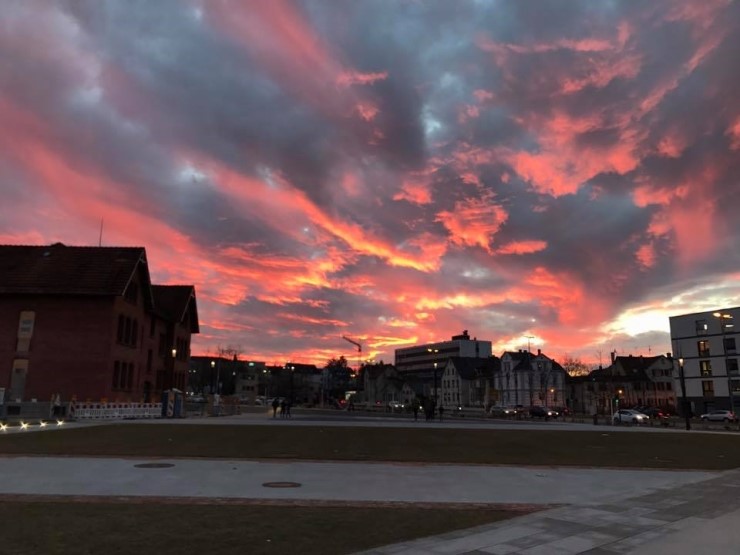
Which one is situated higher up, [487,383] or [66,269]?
[66,269]

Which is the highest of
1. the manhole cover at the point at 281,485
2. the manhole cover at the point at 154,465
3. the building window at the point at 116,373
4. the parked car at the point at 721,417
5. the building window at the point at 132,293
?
the building window at the point at 132,293

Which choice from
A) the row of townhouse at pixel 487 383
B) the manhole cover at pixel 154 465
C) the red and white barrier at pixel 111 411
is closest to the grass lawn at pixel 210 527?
the manhole cover at pixel 154 465

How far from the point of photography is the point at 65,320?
143 feet

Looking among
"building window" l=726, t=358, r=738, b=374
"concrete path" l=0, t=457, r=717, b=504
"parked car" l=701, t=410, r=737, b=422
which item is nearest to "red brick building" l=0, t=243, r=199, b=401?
"concrete path" l=0, t=457, r=717, b=504

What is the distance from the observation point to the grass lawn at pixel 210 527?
645cm

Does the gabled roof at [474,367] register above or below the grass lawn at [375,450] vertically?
above

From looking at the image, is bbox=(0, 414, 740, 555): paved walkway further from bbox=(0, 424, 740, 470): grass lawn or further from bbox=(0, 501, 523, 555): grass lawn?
bbox=(0, 424, 740, 470): grass lawn

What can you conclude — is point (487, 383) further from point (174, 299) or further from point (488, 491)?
point (488, 491)

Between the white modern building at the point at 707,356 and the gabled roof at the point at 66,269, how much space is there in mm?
75163

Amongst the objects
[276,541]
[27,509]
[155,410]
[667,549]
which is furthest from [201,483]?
[155,410]

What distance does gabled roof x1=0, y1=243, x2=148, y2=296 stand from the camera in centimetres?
4338

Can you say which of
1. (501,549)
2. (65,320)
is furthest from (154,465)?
(65,320)

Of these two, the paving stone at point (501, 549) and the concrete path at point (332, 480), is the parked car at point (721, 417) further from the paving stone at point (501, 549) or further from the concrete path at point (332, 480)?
the paving stone at point (501, 549)

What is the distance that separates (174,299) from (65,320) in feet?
70.0
